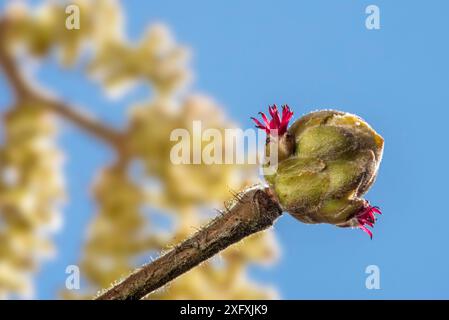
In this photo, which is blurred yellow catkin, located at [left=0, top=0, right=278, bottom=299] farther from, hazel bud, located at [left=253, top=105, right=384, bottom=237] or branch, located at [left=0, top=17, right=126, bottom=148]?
hazel bud, located at [left=253, top=105, right=384, bottom=237]

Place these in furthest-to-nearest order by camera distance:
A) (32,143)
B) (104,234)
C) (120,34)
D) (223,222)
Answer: (120,34) → (32,143) → (104,234) → (223,222)

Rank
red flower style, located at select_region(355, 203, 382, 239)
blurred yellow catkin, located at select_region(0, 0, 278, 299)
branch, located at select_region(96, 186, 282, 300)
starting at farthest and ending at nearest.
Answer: blurred yellow catkin, located at select_region(0, 0, 278, 299) → red flower style, located at select_region(355, 203, 382, 239) → branch, located at select_region(96, 186, 282, 300)

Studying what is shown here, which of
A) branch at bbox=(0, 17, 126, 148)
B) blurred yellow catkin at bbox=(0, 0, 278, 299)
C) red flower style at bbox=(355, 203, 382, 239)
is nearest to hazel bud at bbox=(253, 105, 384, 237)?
red flower style at bbox=(355, 203, 382, 239)
